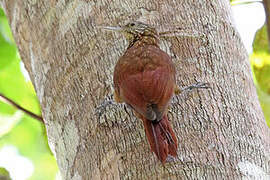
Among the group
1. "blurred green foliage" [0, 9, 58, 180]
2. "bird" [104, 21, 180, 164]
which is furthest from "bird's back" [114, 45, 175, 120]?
"blurred green foliage" [0, 9, 58, 180]

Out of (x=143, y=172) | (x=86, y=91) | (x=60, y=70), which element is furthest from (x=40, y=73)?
(x=143, y=172)

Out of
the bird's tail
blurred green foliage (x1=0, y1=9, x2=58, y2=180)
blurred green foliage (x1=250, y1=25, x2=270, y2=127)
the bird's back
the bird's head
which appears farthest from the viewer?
blurred green foliage (x1=0, y1=9, x2=58, y2=180)

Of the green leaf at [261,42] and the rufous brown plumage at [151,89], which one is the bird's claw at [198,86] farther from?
the green leaf at [261,42]

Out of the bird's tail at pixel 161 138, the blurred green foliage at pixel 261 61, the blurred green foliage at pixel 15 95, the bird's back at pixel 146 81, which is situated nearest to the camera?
the bird's tail at pixel 161 138

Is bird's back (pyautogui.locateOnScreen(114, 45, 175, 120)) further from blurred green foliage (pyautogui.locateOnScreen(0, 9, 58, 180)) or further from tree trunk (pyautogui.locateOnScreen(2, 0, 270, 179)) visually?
blurred green foliage (pyautogui.locateOnScreen(0, 9, 58, 180))

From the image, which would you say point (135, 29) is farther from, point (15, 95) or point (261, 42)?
point (15, 95)

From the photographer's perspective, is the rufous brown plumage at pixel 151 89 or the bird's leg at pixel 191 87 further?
the bird's leg at pixel 191 87

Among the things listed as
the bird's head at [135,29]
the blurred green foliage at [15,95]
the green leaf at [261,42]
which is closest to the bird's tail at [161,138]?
the bird's head at [135,29]

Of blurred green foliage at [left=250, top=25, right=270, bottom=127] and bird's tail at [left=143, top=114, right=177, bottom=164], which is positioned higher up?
blurred green foliage at [left=250, top=25, right=270, bottom=127]
